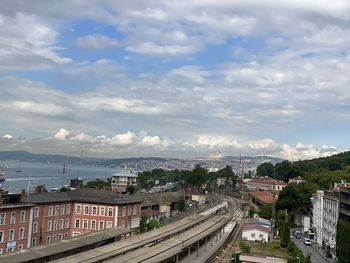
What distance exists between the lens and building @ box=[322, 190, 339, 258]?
2783 inches

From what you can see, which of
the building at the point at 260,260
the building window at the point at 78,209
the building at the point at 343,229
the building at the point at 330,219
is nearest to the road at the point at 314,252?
the building at the point at 330,219

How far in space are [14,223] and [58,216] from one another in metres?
10.9

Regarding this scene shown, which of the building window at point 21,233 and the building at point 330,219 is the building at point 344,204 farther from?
the building window at point 21,233

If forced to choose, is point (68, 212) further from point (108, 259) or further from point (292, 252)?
point (292, 252)

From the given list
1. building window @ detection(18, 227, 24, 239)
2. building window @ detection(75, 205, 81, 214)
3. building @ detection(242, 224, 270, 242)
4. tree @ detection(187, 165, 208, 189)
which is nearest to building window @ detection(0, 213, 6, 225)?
building window @ detection(18, 227, 24, 239)

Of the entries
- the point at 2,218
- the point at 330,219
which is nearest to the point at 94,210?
the point at 2,218

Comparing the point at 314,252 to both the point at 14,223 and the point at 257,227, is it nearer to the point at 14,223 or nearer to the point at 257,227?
the point at 257,227

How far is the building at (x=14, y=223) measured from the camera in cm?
4972

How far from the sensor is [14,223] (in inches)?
2029

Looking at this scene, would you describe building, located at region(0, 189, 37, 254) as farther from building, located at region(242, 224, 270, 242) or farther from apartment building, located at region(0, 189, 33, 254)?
building, located at region(242, 224, 270, 242)

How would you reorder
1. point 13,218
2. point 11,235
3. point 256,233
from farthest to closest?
1. point 256,233
2. point 13,218
3. point 11,235

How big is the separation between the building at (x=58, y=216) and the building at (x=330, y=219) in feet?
95.7

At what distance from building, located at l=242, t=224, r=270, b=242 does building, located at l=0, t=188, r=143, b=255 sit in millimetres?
17162

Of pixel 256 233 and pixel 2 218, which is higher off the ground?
pixel 2 218
